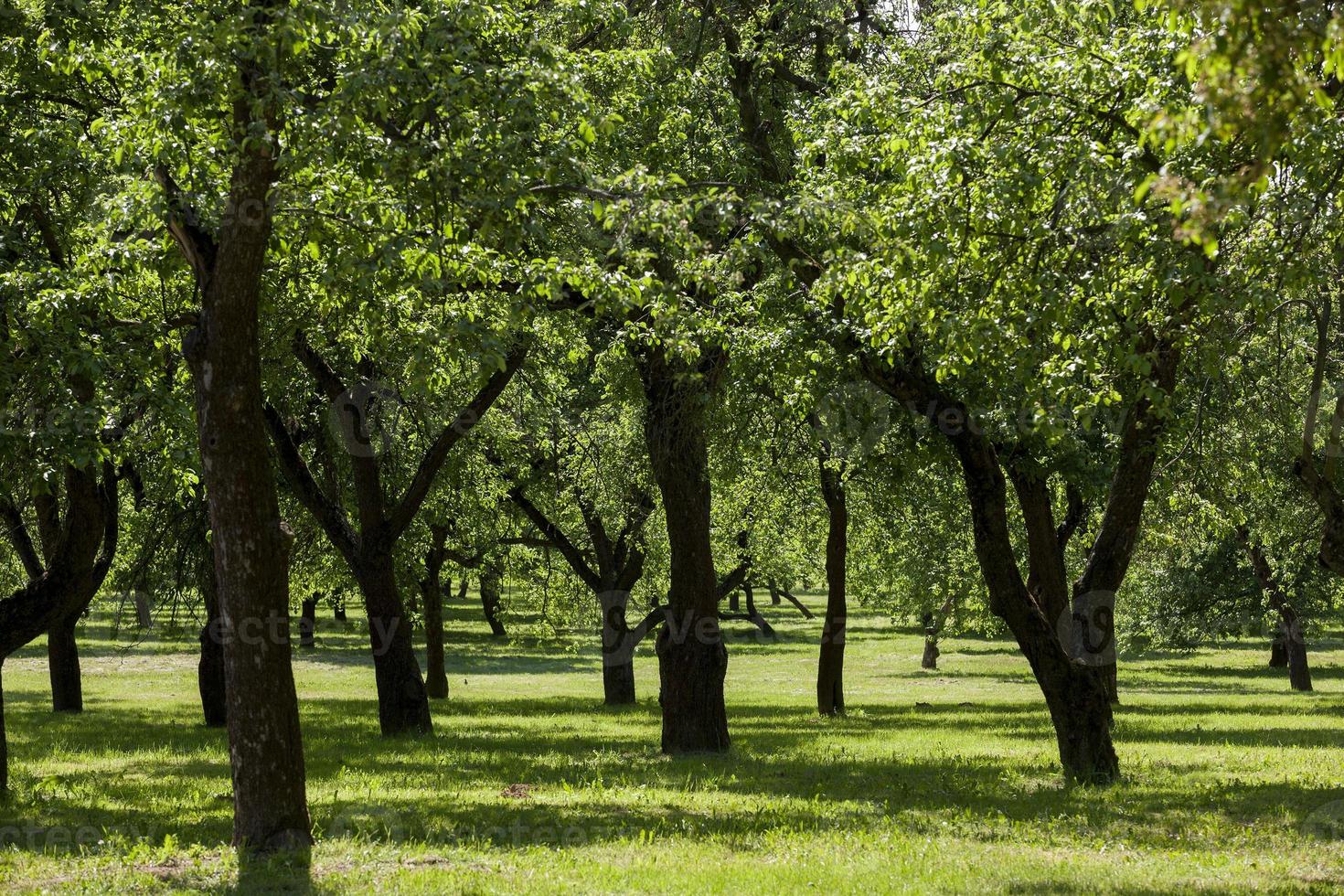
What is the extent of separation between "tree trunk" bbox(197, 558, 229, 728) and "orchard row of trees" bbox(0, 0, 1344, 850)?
0.14 meters

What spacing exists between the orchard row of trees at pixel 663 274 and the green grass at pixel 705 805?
3.80ft

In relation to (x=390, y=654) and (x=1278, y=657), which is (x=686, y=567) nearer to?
(x=390, y=654)

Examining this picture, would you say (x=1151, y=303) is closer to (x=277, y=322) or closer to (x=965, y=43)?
(x=965, y=43)

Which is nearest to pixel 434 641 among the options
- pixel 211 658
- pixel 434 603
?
pixel 434 603

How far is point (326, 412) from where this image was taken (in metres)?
20.9

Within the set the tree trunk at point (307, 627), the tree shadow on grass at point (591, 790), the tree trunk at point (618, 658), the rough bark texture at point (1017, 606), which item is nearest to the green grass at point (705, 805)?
the tree shadow on grass at point (591, 790)

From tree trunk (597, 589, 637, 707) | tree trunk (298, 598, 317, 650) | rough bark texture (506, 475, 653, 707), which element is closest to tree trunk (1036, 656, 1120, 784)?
rough bark texture (506, 475, 653, 707)

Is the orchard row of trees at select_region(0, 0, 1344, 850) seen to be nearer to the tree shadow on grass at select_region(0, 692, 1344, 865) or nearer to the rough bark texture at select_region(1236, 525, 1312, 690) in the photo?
the tree shadow on grass at select_region(0, 692, 1344, 865)

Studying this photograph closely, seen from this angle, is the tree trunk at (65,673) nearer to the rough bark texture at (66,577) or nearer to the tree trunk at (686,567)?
the rough bark texture at (66,577)

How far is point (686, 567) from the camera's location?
1777 cm

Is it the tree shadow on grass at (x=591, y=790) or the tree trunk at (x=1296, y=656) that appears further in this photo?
the tree trunk at (x=1296, y=656)

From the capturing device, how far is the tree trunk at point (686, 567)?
17.4m

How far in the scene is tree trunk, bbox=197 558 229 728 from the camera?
2295 centimetres

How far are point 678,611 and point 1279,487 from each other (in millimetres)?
16381
